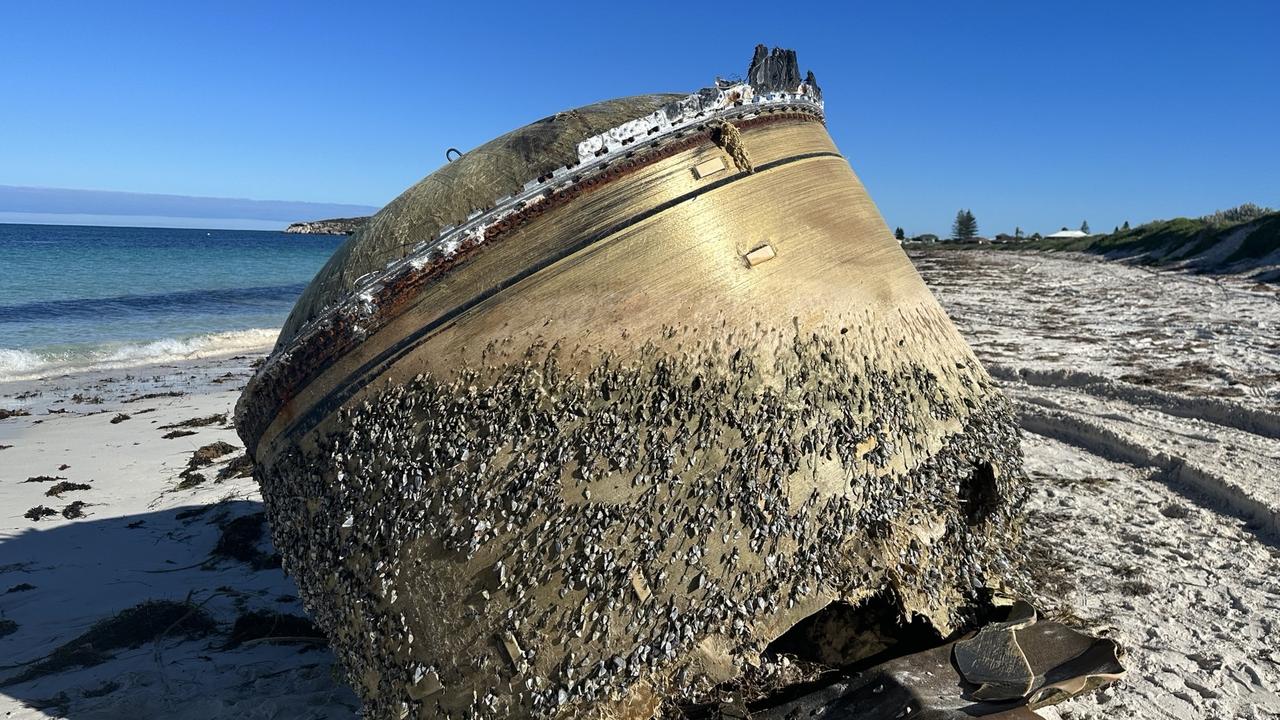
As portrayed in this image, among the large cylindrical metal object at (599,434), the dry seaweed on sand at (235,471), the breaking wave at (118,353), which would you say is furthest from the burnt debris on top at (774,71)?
the breaking wave at (118,353)

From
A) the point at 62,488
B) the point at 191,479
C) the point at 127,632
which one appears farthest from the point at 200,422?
the point at 127,632

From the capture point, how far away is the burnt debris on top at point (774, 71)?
121 inches

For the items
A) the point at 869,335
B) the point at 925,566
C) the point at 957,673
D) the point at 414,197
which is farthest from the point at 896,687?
the point at 414,197

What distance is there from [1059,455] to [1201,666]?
319 centimetres

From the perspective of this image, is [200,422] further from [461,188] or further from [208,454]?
[461,188]

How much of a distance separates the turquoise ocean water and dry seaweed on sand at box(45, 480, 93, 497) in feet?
31.0

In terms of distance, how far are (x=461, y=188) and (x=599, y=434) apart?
3.25 ft

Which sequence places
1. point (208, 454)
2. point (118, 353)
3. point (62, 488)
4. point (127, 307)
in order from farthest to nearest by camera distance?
1. point (127, 307)
2. point (118, 353)
3. point (208, 454)
4. point (62, 488)

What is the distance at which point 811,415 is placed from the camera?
8.79 ft

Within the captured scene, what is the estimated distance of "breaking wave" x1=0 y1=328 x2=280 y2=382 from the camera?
603 inches

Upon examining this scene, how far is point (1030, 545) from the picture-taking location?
14.8 ft

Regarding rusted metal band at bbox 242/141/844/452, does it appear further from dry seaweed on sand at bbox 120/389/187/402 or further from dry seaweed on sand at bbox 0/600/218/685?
dry seaweed on sand at bbox 120/389/187/402

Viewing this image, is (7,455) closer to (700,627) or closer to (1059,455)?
(700,627)

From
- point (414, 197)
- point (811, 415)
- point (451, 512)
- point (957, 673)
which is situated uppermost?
point (414, 197)
